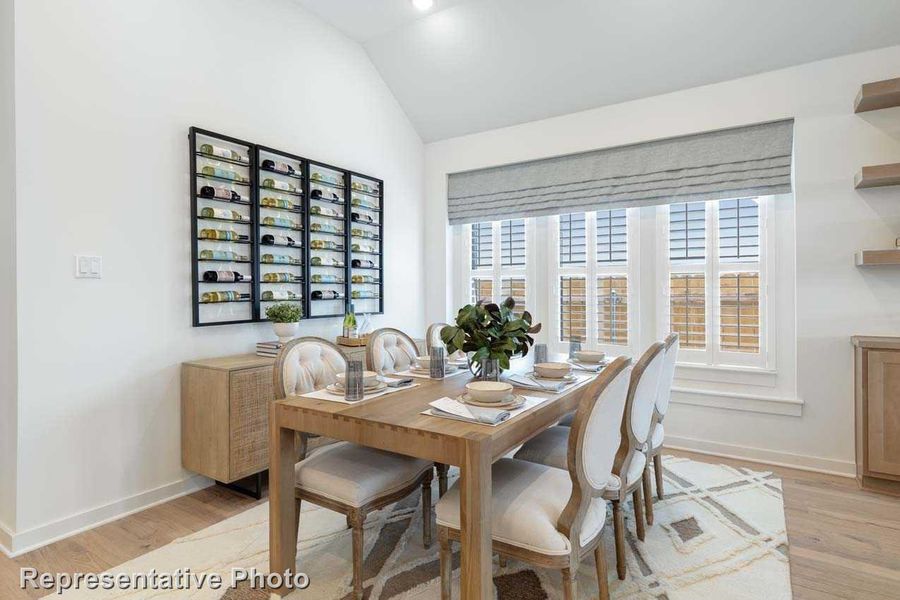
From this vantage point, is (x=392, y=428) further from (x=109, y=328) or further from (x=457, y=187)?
(x=457, y=187)

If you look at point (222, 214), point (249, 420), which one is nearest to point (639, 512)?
point (249, 420)

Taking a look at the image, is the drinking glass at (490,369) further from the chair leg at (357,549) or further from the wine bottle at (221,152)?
the wine bottle at (221,152)

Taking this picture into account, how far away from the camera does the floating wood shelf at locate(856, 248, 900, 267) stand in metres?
2.64

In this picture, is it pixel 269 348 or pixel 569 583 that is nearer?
pixel 569 583

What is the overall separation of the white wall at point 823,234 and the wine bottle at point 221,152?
299 cm

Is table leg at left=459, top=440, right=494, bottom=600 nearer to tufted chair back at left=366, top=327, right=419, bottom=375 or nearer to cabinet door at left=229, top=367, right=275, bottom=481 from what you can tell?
tufted chair back at left=366, top=327, right=419, bottom=375

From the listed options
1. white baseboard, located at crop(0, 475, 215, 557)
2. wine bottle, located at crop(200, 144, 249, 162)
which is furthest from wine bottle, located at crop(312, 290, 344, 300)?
white baseboard, located at crop(0, 475, 215, 557)

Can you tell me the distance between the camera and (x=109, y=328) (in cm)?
242

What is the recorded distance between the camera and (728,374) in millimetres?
3373

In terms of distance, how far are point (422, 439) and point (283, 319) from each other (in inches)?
73.1

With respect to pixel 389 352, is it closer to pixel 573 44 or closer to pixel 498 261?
pixel 498 261

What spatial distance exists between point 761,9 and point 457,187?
255 centimetres

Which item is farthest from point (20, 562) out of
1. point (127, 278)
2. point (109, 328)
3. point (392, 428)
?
point (392, 428)

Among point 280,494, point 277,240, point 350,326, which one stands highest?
point 277,240
